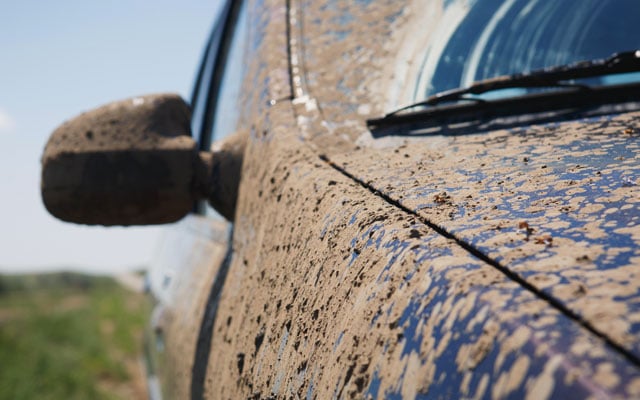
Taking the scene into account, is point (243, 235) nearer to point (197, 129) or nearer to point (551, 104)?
point (551, 104)

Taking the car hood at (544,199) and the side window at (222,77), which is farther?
the side window at (222,77)

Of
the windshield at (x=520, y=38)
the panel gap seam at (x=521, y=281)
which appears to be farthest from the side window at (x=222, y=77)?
the panel gap seam at (x=521, y=281)

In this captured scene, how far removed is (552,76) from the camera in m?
1.57

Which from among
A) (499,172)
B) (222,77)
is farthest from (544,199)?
(222,77)

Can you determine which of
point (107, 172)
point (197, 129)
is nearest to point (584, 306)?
point (107, 172)

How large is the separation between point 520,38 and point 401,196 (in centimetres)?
81

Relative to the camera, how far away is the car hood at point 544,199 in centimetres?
69

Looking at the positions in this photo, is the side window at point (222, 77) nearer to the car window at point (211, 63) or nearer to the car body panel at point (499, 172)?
the car window at point (211, 63)

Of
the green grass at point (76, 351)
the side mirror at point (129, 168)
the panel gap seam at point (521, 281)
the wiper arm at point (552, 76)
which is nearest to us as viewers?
the panel gap seam at point (521, 281)

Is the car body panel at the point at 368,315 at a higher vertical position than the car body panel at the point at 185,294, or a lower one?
higher

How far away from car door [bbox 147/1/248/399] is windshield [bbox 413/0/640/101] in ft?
2.25

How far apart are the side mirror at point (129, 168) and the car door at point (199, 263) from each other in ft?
0.70

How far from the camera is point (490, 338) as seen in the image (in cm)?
68

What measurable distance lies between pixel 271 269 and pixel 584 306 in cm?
78
